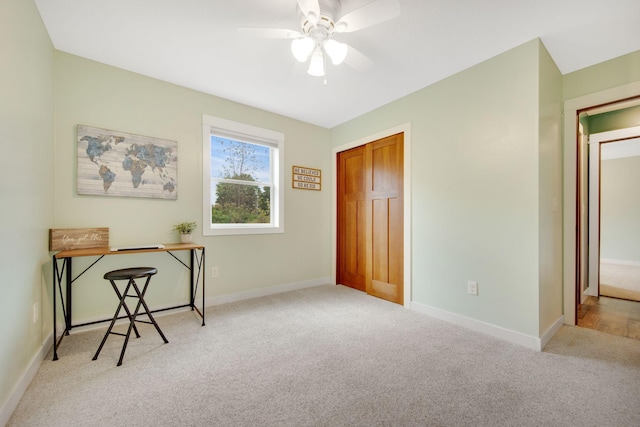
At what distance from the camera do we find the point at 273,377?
170 cm

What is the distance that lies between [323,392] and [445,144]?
8.08ft

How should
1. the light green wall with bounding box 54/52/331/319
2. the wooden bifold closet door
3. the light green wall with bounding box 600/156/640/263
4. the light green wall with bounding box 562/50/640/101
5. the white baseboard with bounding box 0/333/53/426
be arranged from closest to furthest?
the white baseboard with bounding box 0/333/53/426 → the light green wall with bounding box 562/50/640/101 → the light green wall with bounding box 54/52/331/319 → the wooden bifold closet door → the light green wall with bounding box 600/156/640/263

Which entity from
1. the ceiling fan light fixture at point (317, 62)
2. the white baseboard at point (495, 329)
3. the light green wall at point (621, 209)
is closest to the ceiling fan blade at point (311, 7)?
the ceiling fan light fixture at point (317, 62)

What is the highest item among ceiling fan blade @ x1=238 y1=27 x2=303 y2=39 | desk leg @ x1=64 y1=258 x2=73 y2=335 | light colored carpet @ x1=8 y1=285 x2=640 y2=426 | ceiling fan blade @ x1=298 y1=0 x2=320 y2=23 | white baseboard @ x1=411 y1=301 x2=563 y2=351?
ceiling fan blade @ x1=238 y1=27 x2=303 y2=39

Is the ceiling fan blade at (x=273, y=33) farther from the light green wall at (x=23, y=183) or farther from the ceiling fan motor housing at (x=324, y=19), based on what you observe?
the light green wall at (x=23, y=183)

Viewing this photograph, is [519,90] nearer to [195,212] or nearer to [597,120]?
[597,120]

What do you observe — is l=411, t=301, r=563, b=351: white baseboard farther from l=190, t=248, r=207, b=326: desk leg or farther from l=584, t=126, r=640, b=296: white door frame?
l=190, t=248, r=207, b=326: desk leg

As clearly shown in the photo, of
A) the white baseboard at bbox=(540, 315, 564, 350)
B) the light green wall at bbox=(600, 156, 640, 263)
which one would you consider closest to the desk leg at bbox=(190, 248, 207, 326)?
the white baseboard at bbox=(540, 315, 564, 350)

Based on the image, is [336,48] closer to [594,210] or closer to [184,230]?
[184,230]

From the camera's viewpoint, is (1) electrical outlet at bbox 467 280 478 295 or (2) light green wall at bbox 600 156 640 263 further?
(2) light green wall at bbox 600 156 640 263

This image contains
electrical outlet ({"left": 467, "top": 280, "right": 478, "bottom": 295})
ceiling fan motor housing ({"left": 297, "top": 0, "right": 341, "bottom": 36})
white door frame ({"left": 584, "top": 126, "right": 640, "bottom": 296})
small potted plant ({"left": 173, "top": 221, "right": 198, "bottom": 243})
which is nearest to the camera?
ceiling fan motor housing ({"left": 297, "top": 0, "right": 341, "bottom": 36})

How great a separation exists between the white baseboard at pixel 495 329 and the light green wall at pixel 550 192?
0.23 feet

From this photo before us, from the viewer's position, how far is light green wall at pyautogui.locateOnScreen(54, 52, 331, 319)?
7.57 feet

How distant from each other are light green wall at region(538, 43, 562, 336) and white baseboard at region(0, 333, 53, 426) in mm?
3425
